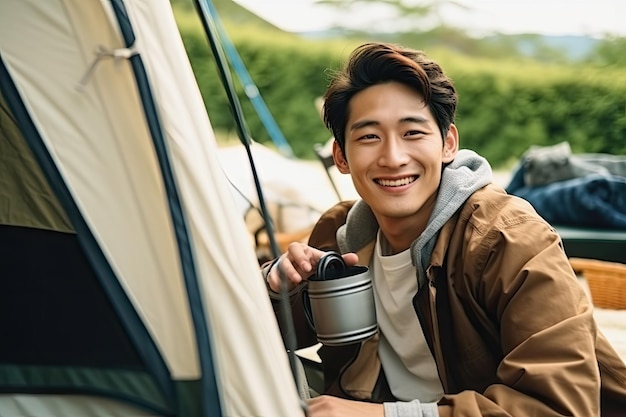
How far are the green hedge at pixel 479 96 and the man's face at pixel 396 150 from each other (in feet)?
16.1

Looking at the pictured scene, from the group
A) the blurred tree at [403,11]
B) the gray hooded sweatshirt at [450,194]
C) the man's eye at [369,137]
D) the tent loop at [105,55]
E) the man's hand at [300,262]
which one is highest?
the blurred tree at [403,11]

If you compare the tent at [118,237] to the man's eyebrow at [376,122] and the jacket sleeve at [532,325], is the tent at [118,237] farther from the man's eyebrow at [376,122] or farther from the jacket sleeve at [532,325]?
the man's eyebrow at [376,122]

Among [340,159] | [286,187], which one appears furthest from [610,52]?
[340,159]

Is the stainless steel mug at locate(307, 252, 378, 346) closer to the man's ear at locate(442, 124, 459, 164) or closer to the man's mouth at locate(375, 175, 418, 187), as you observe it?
the man's mouth at locate(375, 175, 418, 187)

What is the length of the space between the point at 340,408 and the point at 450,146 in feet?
2.14

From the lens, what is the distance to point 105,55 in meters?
1.35

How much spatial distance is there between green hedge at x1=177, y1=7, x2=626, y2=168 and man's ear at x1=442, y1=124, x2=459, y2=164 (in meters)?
4.85

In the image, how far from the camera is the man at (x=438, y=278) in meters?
1.43

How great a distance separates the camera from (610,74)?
724cm

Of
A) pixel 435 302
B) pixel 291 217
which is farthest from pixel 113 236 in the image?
pixel 291 217

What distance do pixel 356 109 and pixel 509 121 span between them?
599 cm

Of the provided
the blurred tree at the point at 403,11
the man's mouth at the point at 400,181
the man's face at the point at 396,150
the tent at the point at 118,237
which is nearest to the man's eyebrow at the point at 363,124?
the man's face at the point at 396,150

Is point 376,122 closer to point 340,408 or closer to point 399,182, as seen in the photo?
point 399,182

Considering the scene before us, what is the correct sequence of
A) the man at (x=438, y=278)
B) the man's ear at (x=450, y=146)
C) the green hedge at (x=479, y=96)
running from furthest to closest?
1. the green hedge at (x=479, y=96)
2. the man's ear at (x=450, y=146)
3. the man at (x=438, y=278)
